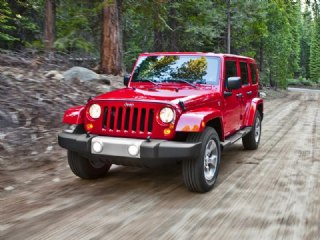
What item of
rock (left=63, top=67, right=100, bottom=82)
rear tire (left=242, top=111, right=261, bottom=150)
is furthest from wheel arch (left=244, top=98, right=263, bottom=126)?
rock (left=63, top=67, right=100, bottom=82)

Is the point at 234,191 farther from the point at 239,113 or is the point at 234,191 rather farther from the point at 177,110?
the point at 239,113

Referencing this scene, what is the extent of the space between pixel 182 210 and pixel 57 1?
53.8 ft

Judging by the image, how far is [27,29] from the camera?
88.5ft

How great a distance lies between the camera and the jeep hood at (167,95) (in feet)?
16.5

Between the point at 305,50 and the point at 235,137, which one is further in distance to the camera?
the point at 305,50

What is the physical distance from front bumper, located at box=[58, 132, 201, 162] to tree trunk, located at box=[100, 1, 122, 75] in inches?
381

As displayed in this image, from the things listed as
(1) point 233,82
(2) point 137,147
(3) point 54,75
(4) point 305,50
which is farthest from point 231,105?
(4) point 305,50

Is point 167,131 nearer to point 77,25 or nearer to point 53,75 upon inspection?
point 53,75

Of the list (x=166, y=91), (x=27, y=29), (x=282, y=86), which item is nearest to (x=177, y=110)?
(x=166, y=91)

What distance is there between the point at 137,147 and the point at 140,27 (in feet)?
72.7

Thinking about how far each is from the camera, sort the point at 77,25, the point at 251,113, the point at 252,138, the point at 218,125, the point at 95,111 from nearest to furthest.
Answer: the point at 95,111 < the point at 218,125 < the point at 251,113 < the point at 252,138 < the point at 77,25

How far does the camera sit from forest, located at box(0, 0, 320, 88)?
1473 cm

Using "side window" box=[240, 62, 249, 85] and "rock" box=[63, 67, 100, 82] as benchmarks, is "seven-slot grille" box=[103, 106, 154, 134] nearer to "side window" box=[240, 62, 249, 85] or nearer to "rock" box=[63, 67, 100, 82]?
"side window" box=[240, 62, 249, 85]

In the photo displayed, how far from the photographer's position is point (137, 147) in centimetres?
468
